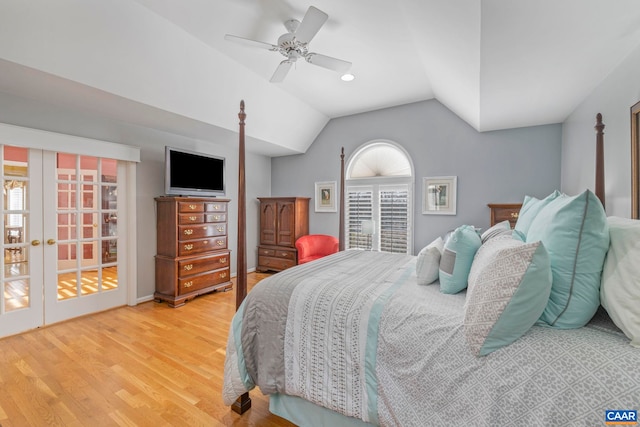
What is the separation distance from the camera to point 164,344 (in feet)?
8.75

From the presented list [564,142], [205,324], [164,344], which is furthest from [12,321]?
[564,142]

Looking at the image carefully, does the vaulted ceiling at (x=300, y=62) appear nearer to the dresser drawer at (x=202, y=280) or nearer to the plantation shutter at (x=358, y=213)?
the plantation shutter at (x=358, y=213)

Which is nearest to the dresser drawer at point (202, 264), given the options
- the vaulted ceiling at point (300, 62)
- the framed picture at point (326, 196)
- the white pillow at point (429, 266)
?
the vaulted ceiling at point (300, 62)

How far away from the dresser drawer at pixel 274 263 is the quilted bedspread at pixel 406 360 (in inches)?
130

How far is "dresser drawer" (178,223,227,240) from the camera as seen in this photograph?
3.81 metres

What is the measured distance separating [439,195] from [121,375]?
4385 mm

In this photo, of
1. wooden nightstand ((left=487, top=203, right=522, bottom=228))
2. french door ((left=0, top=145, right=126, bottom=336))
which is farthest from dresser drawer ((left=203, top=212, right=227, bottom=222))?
wooden nightstand ((left=487, top=203, right=522, bottom=228))

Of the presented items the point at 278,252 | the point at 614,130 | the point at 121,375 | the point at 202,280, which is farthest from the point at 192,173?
the point at 614,130

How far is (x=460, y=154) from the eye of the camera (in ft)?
14.1

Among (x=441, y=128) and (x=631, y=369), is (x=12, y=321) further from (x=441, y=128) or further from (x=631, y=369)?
(x=441, y=128)

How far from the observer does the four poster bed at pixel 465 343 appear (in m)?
0.96

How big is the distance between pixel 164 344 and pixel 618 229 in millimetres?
3306

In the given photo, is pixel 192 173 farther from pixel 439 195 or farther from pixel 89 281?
pixel 439 195

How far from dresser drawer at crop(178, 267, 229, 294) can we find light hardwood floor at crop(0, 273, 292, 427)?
0.52 metres
